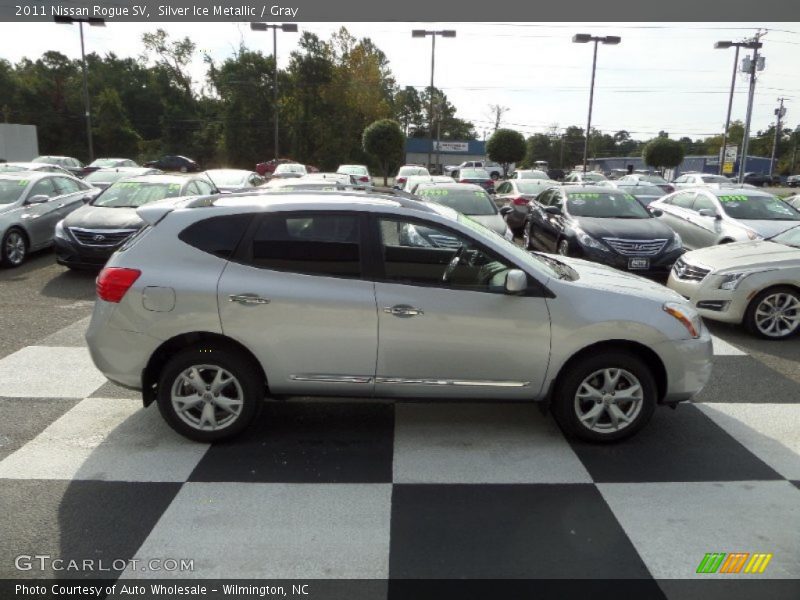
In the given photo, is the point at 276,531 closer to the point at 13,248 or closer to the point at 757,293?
the point at 757,293

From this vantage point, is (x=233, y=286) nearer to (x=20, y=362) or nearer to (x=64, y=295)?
(x=20, y=362)

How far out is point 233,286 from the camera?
13.5ft

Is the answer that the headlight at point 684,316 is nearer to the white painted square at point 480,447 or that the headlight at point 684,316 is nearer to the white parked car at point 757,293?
the white painted square at point 480,447

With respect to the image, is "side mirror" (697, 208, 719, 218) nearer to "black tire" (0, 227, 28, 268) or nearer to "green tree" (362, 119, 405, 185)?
"black tire" (0, 227, 28, 268)

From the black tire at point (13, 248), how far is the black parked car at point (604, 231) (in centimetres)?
933

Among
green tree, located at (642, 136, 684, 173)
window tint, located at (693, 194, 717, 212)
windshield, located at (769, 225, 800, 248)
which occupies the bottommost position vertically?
windshield, located at (769, 225, 800, 248)

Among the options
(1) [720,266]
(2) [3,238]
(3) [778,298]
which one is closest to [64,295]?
(2) [3,238]

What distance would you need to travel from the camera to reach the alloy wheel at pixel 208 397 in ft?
13.8

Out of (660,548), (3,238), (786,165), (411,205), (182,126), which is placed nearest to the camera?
(660,548)

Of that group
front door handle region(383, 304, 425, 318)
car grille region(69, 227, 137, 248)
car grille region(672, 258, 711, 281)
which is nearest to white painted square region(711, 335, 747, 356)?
car grille region(672, 258, 711, 281)

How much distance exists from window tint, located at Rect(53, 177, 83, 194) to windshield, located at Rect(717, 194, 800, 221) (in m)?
12.5

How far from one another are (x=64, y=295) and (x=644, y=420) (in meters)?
7.96

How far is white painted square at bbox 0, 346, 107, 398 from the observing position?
523 cm

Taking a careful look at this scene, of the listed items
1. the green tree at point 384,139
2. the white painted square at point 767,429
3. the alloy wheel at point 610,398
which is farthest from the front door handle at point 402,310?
the green tree at point 384,139
